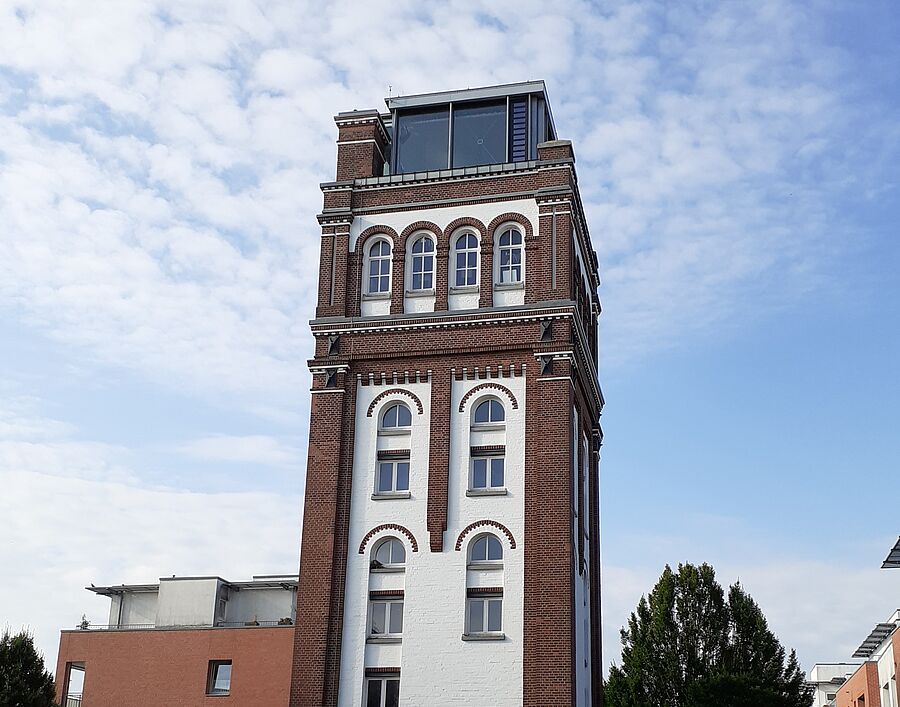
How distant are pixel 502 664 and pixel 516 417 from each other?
7.46 meters

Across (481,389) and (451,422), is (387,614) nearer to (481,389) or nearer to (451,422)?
(451,422)

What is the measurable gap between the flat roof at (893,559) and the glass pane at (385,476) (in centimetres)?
2128

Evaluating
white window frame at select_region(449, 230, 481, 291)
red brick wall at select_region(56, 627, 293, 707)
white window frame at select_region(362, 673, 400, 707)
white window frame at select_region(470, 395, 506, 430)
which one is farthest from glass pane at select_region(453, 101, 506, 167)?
red brick wall at select_region(56, 627, 293, 707)

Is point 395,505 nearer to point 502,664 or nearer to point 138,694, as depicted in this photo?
point 502,664

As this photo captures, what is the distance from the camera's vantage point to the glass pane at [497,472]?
117 ft

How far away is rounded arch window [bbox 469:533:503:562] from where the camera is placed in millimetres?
34844

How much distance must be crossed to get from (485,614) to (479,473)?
430 centimetres

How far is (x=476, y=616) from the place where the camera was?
113ft

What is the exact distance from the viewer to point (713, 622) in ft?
205

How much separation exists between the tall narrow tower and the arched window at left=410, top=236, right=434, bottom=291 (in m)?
0.06

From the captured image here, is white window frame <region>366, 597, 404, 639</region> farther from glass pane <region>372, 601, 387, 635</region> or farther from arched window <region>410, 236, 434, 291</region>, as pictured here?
arched window <region>410, 236, 434, 291</region>

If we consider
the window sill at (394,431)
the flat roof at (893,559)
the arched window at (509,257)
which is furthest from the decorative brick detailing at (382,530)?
the flat roof at (893,559)

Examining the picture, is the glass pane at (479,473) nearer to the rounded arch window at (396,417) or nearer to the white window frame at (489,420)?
the white window frame at (489,420)

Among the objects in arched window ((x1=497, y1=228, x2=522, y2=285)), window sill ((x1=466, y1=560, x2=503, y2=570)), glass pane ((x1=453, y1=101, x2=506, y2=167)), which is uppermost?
Answer: glass pane ((x1=453, y1=101, x2=506, y2=167))
